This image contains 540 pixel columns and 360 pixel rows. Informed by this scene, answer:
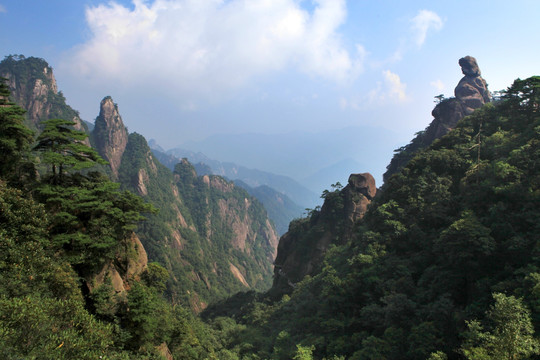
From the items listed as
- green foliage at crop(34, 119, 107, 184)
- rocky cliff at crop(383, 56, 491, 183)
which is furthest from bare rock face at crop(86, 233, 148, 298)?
rocky cliff at crop(383, 56, 491, 183)

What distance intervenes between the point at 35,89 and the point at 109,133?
91.1 ft

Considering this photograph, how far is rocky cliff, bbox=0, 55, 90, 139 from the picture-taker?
4023 inches

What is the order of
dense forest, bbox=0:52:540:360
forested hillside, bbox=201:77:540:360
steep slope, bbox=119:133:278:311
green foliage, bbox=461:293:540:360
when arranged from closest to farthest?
green foliage, bbox=461:293:540:360
dense forest, bbox=0:52:540:360
forested hillside, bbox=201:77:540:360
steep slope, bbox=119:133:278:311

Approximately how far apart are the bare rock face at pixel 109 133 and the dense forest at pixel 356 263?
112 metres

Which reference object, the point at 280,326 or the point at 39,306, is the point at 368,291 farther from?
the point at 39,306

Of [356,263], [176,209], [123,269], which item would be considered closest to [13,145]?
[123,269]

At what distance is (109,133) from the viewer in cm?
12462

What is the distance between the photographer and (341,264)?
108 feet

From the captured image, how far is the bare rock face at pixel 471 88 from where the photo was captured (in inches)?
1880

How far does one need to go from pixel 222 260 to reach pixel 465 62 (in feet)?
391

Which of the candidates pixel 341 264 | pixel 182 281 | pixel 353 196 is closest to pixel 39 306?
pixel 341 264

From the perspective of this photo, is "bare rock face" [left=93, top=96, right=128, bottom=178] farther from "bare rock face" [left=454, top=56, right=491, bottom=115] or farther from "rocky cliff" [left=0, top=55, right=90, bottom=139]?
"bare rock face" [left=454, top=56, right=491, bottom=115]

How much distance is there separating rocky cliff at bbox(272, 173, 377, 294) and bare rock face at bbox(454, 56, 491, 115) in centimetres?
1919

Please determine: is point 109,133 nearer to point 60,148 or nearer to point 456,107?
point 60,148
